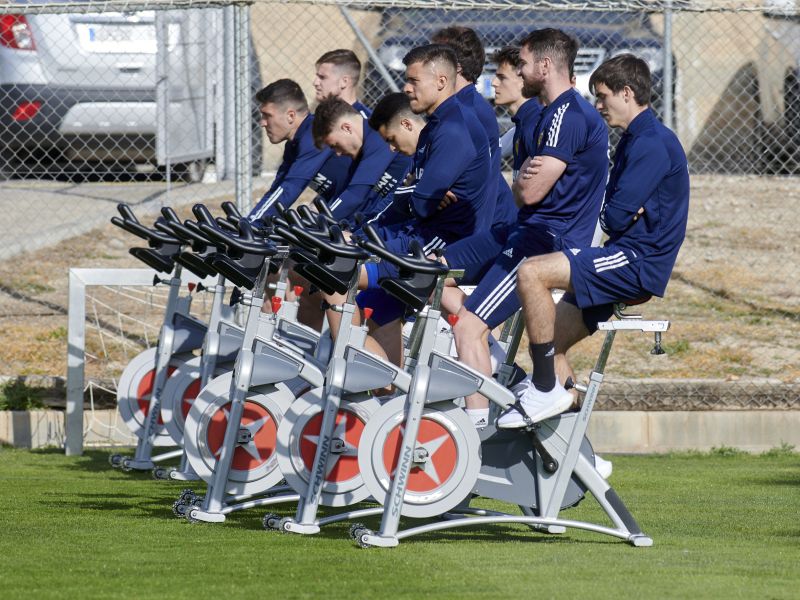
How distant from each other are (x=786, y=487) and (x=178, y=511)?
3.30 meters

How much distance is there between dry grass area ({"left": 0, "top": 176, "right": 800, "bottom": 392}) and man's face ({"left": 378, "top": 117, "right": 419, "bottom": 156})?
A: 335 cm

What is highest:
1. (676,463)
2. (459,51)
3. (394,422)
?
(459,51)

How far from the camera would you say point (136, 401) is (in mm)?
8766

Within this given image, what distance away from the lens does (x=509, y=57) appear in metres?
7.83

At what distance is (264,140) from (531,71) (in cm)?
709

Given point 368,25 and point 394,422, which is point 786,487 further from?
point 368,25

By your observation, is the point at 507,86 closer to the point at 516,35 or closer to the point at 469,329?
the point at 469,329

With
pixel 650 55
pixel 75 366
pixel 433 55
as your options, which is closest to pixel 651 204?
pixel 433 55

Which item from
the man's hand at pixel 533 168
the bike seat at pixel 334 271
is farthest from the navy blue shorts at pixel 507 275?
the bike seat at pixel 334 271

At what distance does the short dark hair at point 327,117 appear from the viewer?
799cm

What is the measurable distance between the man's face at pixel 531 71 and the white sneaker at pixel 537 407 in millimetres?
1643

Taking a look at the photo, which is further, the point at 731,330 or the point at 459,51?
the point at 731,330

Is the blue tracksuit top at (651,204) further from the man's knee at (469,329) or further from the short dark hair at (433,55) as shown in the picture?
the short dark hair at (433,55)

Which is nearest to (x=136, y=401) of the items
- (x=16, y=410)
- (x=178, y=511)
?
(x=16, y=410)
